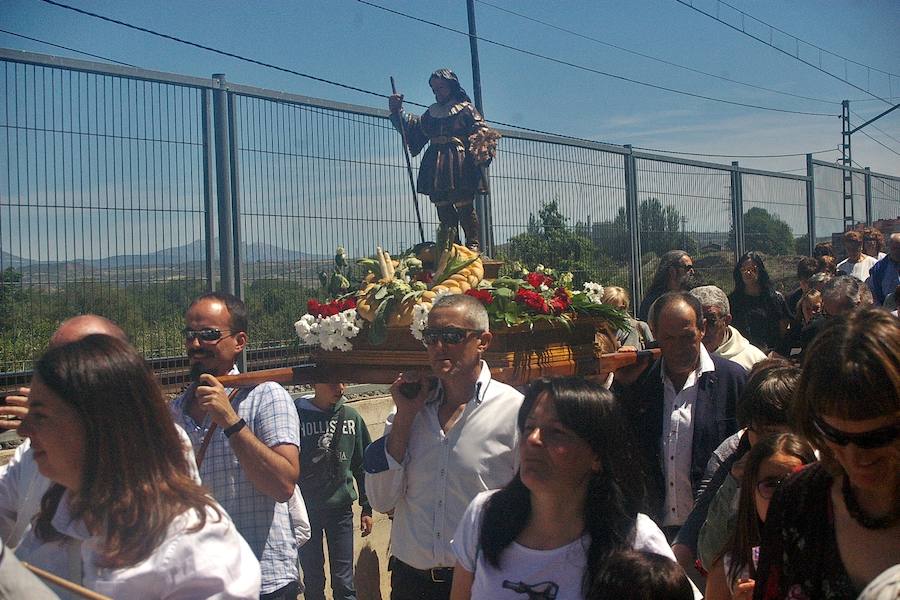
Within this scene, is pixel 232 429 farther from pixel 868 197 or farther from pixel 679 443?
pixel 868 197

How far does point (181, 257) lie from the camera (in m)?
5.30

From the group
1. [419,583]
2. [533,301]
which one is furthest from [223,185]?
[419,583]

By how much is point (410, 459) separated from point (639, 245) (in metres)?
6.68

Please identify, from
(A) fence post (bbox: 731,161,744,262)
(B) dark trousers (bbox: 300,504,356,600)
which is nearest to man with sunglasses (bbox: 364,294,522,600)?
(B) dark trousers (bbox: 300,504,356,600)

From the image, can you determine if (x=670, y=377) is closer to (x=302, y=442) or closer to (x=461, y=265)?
(x=461, y=265)

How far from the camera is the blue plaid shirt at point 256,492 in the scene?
359 cm

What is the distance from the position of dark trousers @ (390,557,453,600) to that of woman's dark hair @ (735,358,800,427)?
1266mm

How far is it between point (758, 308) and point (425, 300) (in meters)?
4.28

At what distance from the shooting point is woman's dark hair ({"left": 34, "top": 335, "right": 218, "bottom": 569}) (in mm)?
2109

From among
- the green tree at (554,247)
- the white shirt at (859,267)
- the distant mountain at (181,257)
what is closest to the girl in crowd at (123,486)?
the distant mountain at (181,257)

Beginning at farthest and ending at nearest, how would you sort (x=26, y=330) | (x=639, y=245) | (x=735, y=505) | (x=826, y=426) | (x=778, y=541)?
(x=639, y=245) < (x=26, y=330) < (x=735, y=505) < (x=778, y=541) < (x=826, y=426)

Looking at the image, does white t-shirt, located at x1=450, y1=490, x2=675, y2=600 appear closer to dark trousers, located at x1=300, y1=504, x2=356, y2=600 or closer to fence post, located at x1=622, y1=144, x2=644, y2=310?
dark trousers, located at x1=300, y1=504, x2=356, y2=600

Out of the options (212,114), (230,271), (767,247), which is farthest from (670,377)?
(767,247)

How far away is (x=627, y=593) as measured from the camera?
236cm
